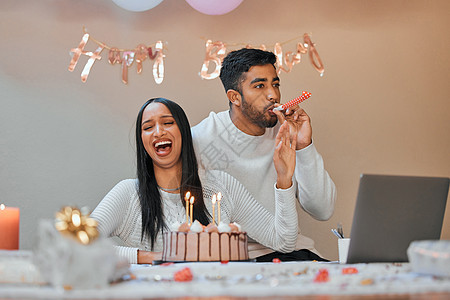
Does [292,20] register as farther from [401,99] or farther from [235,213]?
[235,213]

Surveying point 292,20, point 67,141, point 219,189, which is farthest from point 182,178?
point 292,20

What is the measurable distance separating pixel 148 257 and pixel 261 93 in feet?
3.33

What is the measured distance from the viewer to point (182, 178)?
2.28 meters

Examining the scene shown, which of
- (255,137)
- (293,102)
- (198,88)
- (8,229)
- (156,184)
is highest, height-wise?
(198,88)

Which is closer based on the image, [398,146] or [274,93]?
[274,93]

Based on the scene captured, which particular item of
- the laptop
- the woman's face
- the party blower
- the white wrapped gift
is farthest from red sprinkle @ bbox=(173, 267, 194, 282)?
the party blower

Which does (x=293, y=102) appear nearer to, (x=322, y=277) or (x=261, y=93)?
(x=261, y=93)

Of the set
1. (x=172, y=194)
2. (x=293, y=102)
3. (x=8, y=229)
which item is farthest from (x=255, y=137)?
(x=8, y=229)

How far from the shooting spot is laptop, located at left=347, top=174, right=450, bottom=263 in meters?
1.25

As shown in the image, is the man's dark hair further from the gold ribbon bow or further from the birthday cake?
the gold ribbon bow

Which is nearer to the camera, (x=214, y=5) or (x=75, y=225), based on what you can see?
(x=75, y=225)

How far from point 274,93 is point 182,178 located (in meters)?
0.62

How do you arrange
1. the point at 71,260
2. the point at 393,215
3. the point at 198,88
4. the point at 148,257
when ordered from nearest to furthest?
1. the point at 71,260
2. the point at 393,215
3. the point at 148,257
4. the point at 198,88

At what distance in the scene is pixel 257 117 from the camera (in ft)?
8.43
